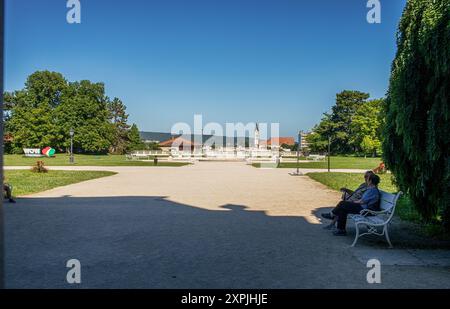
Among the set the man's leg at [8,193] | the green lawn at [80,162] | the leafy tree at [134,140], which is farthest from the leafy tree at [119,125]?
the man's leg at [8,193]

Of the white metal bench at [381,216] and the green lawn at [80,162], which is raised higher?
the white metal bench at [381,216]

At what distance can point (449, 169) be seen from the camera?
5.93 m

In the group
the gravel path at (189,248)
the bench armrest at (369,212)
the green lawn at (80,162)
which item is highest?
the bench armrest at (369,212)

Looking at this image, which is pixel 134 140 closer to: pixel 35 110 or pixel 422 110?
pixel 35 110

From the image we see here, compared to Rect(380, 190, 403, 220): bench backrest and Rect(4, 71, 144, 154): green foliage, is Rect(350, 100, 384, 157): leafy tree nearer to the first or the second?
Rect(4, 71, 144, 154): green foliage

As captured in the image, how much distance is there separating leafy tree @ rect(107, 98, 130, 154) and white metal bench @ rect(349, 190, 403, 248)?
82.3 meters

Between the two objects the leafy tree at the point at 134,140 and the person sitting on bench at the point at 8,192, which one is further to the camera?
the leafy tree at the point at 134,140

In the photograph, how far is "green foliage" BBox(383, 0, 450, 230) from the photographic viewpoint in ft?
19.8

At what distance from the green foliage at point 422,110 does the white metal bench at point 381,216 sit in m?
0.41

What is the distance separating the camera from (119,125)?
89562 mm

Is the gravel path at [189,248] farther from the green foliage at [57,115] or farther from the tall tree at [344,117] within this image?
the tall tree at [344,117]

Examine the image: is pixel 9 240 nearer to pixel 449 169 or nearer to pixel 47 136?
pixel 449 169

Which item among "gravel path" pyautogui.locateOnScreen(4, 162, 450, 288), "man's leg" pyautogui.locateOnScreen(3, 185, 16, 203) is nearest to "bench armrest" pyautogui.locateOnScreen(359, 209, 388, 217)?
"gravel path" pyautogui.locateOnScreen(4, 162, 450, 288)

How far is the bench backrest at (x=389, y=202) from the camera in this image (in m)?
7.06
